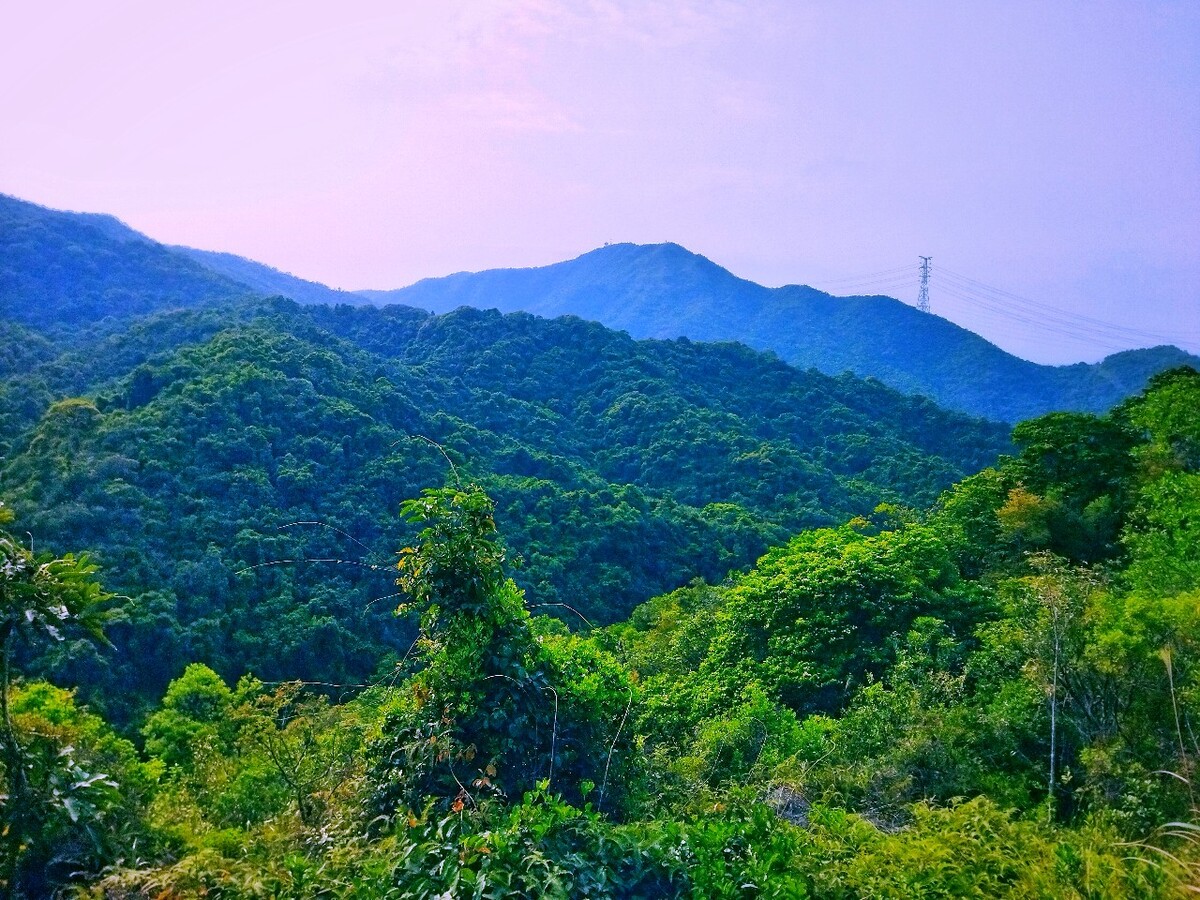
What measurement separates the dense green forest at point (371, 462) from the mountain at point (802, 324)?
2925 centimetres

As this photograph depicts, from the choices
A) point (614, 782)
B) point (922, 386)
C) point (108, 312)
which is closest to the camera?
point (614, 782)

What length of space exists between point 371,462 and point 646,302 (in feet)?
291

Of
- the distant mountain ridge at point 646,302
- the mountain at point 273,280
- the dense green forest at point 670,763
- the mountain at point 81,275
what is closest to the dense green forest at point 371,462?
the dense green forest at point 670,763

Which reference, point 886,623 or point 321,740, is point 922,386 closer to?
point 886,623

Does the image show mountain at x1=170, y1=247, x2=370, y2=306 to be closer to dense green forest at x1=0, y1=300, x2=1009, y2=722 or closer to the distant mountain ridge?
the distant mountain ridge

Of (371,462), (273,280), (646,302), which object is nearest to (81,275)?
(273,280)

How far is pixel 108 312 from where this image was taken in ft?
173

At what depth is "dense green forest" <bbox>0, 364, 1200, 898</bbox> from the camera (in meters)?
2.96

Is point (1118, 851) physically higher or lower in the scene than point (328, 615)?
higher

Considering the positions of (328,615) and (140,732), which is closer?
(140,732)

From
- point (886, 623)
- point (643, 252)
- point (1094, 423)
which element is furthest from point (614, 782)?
point (643, 252)

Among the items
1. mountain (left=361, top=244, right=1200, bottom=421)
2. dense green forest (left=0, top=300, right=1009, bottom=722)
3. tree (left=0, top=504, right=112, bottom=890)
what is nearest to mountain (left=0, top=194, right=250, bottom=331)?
dense green forest (left=0, top=300, right=1009, bottom=722)

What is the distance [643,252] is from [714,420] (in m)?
89.0

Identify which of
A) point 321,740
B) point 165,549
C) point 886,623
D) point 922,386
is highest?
point 922,386
